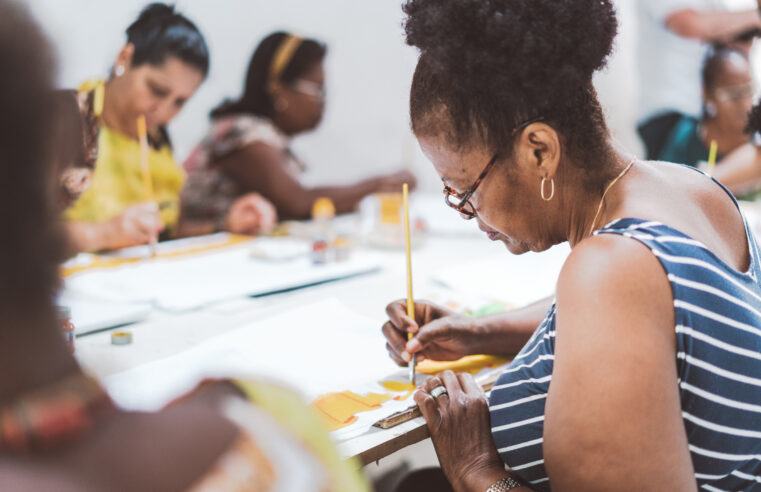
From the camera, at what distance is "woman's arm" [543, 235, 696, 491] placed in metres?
0.80

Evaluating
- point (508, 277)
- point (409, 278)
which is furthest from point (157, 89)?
point (409, 278)

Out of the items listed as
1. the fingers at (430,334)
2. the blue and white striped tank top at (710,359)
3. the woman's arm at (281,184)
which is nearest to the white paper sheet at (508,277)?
the fingers at (430,334)

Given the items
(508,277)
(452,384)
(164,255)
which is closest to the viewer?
(452,384)

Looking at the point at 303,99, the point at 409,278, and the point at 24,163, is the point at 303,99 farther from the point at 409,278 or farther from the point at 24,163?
the point at 24,163

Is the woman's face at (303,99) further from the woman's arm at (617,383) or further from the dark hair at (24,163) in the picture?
the dark hair at (24,163)

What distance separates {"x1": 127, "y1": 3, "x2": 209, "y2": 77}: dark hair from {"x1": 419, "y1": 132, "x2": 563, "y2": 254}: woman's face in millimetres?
1510

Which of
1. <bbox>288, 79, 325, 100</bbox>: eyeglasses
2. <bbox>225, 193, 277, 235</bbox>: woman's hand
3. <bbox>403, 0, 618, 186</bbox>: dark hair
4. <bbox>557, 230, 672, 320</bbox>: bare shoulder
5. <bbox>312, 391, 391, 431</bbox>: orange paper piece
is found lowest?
<bbox>312, 391, 391, 431</bbox>: orange paper piece

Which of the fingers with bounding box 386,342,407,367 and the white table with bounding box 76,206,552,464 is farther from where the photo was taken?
the fingers with bounding box 386,342,407,367

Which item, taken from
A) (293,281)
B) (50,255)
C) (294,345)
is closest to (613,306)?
(50,255)

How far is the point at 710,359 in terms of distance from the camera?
89 centimetres

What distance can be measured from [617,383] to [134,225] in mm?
1707

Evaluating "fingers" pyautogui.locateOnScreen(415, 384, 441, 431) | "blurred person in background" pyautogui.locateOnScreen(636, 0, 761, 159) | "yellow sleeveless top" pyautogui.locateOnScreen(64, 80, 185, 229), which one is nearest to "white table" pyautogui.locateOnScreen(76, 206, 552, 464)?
"fingers" pyautogui.locateOnScreen(415, 384, 441, 431)

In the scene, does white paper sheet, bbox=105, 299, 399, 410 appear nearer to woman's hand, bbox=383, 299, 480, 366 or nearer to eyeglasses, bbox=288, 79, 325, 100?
woman's hand, bbox=383, 299, 480, 366

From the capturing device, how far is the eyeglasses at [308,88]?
328cm
